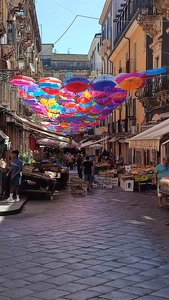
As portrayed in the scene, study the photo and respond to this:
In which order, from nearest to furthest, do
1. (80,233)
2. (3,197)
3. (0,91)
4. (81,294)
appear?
1. (81,294)
2. (80,233)
3. (3,197)
4. (0,91)

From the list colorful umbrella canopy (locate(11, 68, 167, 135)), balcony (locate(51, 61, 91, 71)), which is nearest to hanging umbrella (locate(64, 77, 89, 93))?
colorful umbrella canopy (locate(11, 68, 167, 135))

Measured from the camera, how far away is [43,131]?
73.8 feet

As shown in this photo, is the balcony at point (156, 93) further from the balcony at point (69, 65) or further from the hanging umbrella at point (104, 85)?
the balcony at point (69, 65)

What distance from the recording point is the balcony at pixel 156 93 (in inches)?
874

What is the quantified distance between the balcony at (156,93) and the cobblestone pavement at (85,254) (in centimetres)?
1015

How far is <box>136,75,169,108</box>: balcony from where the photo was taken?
874 inches

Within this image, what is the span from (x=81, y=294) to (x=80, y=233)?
4141 mm

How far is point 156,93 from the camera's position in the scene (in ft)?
76.1

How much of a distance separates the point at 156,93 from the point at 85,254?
54.8 feet

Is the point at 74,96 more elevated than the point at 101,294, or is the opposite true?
the point at 74,96

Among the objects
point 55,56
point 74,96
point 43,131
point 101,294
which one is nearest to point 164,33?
point 74,96

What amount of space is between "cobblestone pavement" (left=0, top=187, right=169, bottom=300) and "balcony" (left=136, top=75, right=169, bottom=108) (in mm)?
10154

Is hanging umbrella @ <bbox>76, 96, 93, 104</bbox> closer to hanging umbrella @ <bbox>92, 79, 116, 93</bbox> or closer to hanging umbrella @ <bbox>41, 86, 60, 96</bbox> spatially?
hanging umbrella @ <bbox>41, 86, 60, 96</bbox>

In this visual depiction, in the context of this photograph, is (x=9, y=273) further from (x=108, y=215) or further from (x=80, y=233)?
(x=108, y=215)
